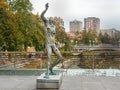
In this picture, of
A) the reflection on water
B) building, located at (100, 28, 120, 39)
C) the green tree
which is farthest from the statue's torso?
building, located at (100, 28, 120, 39)

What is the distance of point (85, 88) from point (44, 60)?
7.14 meters

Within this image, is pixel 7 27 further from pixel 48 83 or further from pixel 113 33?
pixel 113 33

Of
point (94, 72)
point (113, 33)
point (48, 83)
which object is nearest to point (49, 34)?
point (48, 83)

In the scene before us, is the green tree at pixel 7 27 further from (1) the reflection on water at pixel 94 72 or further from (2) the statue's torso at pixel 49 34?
(2) the statue's torso at pixel 49 34

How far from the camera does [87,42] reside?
118 metres

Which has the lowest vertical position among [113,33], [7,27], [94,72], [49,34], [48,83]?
[94,72]

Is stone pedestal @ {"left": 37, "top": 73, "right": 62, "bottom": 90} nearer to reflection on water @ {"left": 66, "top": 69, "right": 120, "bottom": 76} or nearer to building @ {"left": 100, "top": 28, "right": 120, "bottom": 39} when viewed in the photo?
reflection on water @ {"left": 66, "top": 69, "right": 120, "bottom": 76}

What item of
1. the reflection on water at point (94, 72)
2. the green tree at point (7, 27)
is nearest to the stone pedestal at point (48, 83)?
the reflection on water at point (94, 72)

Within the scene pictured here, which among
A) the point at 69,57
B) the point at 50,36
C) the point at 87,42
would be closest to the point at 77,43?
the point at 87,42

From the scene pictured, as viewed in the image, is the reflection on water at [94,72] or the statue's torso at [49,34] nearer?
the statue's torso at [49,34]

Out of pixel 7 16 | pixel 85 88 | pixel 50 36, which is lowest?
pixel 85 88

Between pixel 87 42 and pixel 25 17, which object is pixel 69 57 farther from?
pixel 87 42

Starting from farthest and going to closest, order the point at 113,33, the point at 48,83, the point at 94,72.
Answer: the point at 113,33 < the point at 94,72 < the point at 48,83

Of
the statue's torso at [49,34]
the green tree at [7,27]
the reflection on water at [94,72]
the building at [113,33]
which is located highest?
the building at [113,33]
